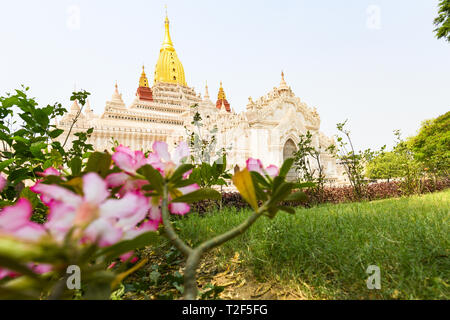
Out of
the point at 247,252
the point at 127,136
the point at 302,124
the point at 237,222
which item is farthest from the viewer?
the point at 127,136

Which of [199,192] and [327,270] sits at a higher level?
[199,192]

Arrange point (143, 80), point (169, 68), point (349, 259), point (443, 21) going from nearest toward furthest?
point (349, 259) → point (443, 21) → point (169, 68) → point (143, 80)

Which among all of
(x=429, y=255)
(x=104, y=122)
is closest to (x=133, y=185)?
(x=429, y=255)

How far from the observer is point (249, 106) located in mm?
12578

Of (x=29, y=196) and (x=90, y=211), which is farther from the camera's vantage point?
(x=29, y=196)

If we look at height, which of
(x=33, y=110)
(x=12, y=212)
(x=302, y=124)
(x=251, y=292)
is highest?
(x=302, y=124)

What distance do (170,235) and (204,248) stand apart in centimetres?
11

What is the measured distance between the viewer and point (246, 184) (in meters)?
0.63

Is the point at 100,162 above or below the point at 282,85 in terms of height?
below

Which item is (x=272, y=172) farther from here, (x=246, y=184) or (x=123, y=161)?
(x=123, y=161)

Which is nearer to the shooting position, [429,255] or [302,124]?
[429,255]

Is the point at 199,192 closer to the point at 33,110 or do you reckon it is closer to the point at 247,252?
the point at 247,252

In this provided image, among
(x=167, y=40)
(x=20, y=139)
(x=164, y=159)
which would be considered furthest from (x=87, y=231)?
(x=167, y=40)

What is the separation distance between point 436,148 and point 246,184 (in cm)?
1811
